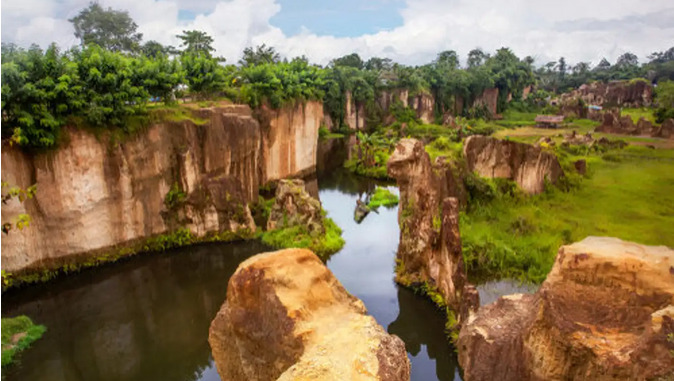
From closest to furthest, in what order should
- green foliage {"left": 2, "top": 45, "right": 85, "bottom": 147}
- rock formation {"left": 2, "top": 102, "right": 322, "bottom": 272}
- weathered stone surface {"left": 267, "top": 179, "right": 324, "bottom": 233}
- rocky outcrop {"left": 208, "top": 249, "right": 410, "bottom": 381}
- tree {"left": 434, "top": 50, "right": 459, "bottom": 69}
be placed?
1. rocky outcrop {"left": 208, "top": 249, "right": 410, "bottom": 381}
2. green foliage {"left": 2, "top": 45, "right": 85, "bottom": 147}
3. rock formation {"left": 2, "top": 102, "right": 322, "bottom": 272}
4. weathered stone surface {"left": 267, "top": 179, "right": 324, "bottom": 233}
5. tree {"left": 434, "top": 50, "right": 459, "bottom": 69}

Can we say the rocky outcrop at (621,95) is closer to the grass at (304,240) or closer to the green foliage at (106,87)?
the grass at (304,240)

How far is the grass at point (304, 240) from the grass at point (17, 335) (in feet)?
30.3

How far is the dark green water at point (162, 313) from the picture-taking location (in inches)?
506

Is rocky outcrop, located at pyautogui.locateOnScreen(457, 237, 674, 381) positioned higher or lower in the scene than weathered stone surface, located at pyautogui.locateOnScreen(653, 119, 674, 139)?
lower

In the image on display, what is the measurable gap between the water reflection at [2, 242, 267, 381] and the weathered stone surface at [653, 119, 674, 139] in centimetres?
3614

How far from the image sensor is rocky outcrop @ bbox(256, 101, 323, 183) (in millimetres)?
29906

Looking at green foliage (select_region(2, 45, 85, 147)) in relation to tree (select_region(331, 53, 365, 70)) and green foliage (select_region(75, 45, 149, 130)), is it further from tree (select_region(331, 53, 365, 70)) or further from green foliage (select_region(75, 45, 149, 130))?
tree (select_region(331, 53, 365, 70))

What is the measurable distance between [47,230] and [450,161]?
17.7 m

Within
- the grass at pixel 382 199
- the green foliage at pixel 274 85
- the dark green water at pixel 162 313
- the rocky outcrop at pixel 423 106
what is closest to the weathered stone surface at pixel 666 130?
the grass at pixel 382 199

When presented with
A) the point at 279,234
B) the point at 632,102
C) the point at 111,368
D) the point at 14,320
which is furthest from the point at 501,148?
the point at 632,102

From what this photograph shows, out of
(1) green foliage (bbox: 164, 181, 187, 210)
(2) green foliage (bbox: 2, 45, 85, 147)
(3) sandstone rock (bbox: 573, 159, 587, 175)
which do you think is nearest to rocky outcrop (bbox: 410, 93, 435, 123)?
(3) sandstone rock (bbox: 573, 159, 587, 175)

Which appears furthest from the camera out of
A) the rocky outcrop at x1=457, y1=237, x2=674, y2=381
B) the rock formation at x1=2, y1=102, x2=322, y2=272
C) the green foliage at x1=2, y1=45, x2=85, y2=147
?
the rock formation at x1=2, y1=102, x2=322, y2=272

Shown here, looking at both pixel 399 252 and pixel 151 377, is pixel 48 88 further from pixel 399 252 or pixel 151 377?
pixel 399 252

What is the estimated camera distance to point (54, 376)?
1244 centimetres
